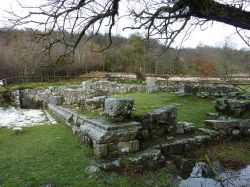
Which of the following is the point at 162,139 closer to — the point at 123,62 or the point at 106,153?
the point at 106,153

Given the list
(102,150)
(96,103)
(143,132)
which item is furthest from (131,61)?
(102,150)

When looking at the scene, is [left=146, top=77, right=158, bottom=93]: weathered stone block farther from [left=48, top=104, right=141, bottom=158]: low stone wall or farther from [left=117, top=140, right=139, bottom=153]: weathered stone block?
[left=117, top=140, right=139, bottom=153]: weathered stone block

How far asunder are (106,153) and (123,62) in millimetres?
36329

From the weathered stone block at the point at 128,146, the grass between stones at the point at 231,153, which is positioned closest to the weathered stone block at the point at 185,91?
the grass between stones at the point at 231,153

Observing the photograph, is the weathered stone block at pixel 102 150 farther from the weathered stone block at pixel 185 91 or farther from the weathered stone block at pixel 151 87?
the weathered stone block at pixel 151 87

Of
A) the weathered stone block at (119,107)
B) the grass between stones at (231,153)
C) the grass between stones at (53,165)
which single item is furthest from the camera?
the weathered stone block at (119,107)

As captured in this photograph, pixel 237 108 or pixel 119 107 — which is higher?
pixel 119 107

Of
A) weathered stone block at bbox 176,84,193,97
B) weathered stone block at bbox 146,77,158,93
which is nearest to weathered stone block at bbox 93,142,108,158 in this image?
weathered stone block at bbox 176,84,193,97

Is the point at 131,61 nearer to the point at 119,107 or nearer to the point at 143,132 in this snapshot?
the point at 143,132

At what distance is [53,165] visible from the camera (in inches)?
242

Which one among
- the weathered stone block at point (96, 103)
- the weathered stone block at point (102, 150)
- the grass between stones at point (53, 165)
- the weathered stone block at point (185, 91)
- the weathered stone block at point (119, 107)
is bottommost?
the grass between stones at point (53, 165)

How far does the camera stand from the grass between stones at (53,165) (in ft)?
17.5

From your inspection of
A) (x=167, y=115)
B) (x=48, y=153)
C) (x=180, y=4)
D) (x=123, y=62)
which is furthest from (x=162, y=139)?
(x=123, y=62)

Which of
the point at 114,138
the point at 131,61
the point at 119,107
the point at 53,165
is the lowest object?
the point at 53,165
